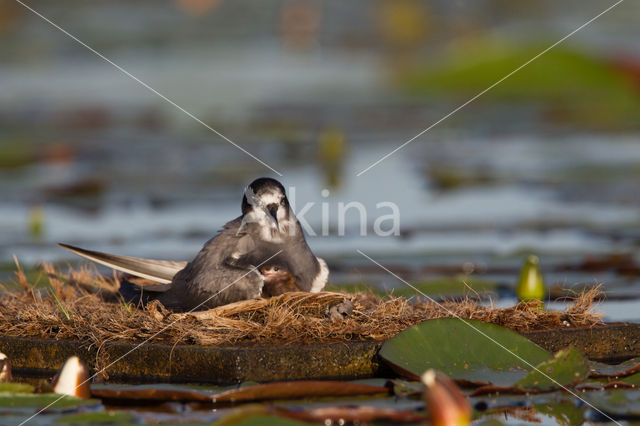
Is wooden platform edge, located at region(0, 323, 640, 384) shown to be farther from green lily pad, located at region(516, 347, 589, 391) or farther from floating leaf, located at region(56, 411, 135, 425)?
floating leaf, located at region(56, 411, 135, 425)

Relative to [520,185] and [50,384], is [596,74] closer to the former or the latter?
[520,185]

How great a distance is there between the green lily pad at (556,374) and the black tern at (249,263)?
5.52 feet

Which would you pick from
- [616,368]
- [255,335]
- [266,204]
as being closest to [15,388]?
[255,335]

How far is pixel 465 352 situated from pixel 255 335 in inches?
47.4

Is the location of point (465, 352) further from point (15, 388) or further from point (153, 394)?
point (15, 388)

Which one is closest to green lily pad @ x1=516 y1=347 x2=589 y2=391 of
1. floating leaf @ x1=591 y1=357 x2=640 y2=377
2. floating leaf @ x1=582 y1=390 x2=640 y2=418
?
floating leaf @ x1=582 y1=390 x2=640 y2=418

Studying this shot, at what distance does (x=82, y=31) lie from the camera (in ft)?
111

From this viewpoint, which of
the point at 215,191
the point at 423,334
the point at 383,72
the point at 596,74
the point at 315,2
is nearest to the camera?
the point at 423,334

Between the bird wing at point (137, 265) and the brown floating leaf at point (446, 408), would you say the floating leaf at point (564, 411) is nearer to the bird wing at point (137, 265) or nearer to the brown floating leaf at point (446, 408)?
the brown floating leaf at point (446, 408)

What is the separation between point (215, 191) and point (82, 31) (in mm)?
20654

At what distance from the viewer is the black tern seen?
21.4ft

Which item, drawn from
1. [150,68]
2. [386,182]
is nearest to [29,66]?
[150,68]

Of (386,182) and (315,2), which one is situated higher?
(315,2)

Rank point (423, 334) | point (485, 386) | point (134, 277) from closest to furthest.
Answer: point (485, 386) < point (423, 334) < point (134, 277)
